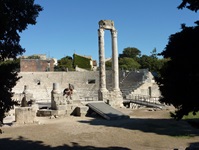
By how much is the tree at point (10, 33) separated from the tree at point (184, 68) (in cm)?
437

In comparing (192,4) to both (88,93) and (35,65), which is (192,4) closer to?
(88,93)

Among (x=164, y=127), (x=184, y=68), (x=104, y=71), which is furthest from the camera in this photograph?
(x=104, y=71)

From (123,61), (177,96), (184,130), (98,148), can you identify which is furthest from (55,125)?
(123,61)

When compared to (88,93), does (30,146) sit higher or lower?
lower

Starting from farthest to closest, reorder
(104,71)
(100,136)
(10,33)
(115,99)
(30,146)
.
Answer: (104,71)
(115,99)
(100,136)
(30,146)
(10,33)

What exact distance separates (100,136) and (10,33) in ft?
22.8

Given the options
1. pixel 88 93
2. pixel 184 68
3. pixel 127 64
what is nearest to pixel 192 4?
pixel 184 68

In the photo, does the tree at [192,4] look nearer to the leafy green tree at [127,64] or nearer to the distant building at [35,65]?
the distant building at [35,65]

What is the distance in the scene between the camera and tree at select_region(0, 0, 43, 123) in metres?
8.75

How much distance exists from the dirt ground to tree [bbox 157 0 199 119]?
3.31 metres

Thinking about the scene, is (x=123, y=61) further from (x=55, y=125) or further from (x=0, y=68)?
(x=0, y=68)

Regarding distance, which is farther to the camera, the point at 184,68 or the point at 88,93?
the point at 88,93

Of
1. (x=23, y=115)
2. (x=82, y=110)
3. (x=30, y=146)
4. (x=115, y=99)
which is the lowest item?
(x=30, y=146)

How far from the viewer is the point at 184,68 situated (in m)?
7.38
